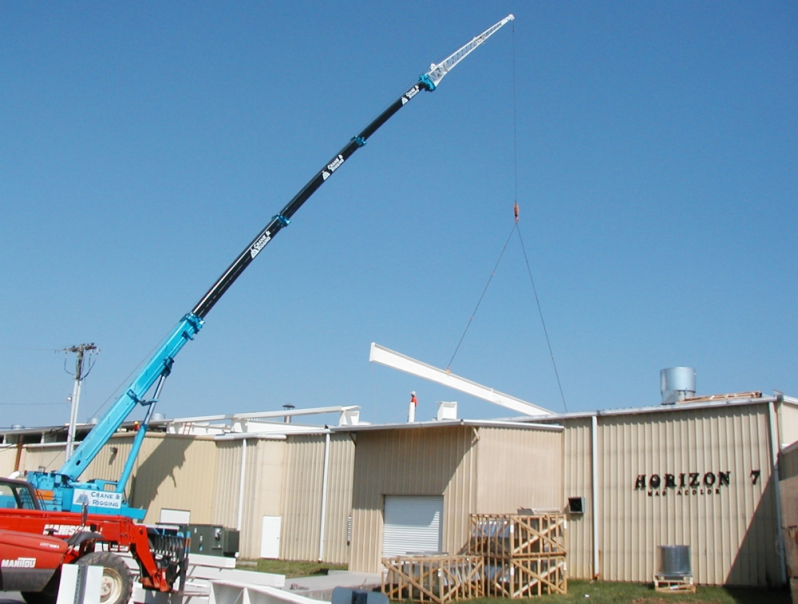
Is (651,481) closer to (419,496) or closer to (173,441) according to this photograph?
(419,496)

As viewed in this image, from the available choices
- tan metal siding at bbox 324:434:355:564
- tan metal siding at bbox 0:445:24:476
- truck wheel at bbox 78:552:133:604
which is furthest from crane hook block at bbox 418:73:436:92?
tan metal siding at bbox 0:445:24:476

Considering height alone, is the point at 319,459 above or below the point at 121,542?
above

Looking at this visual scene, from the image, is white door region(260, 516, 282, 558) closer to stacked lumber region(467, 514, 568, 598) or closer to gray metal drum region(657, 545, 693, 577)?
stacked lumber region(467, 514, 568, 598)

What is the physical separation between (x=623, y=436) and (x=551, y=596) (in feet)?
16.7

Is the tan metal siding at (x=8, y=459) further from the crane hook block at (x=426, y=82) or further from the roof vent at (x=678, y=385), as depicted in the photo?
the roof vent at (x=678, y=385)

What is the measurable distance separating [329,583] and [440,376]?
898 cm

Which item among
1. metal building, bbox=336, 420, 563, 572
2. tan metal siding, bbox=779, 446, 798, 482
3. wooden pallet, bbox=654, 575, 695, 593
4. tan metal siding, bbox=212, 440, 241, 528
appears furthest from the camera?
tan metal siding, bbox=212, 440, 241, 528

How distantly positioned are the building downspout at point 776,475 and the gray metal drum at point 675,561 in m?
2.12

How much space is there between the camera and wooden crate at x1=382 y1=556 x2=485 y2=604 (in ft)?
65.4

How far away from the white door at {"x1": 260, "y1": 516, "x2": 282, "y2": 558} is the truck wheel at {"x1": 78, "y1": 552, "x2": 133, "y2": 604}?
16981 mm

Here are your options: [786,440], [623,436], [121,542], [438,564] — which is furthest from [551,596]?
[121,542]

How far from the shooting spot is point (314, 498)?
106ft

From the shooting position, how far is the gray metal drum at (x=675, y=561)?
66.3ft

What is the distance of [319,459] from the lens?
32.5 m
